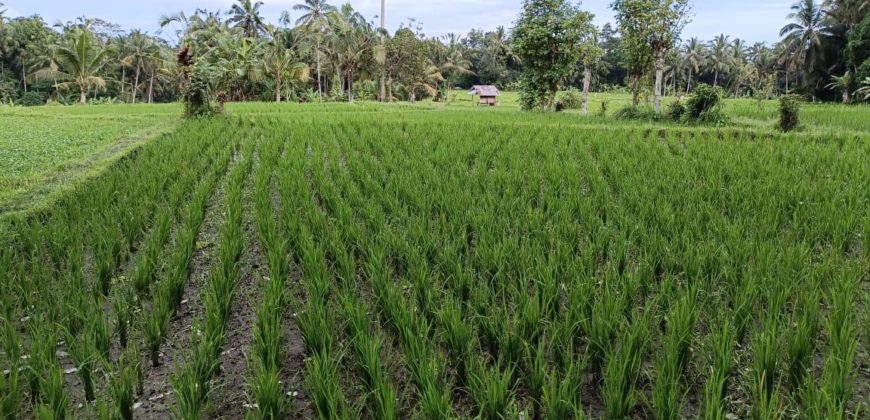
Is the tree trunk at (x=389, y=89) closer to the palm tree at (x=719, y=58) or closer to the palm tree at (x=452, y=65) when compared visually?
the palm tree at (x=452, y=65)

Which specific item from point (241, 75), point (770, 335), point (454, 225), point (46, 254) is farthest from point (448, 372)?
point (241, 75)

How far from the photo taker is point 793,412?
202cm

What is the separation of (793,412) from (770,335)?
288 mm

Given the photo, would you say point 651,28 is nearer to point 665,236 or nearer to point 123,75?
point 665,236

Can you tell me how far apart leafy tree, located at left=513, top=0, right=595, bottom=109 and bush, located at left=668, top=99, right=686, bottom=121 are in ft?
16.6

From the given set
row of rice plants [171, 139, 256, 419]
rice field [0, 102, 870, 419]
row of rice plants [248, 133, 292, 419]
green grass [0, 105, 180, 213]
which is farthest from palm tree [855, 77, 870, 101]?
row of rice plants [171, 139, 256, 419]

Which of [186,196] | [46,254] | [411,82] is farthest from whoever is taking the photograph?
[411,82]

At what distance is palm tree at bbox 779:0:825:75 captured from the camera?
2709cm

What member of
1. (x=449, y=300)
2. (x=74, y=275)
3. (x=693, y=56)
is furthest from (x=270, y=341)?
(x=693, y=56)

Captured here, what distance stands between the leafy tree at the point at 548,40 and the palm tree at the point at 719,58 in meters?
37.1

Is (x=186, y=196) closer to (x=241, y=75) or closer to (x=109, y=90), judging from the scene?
(x=241, y=75)

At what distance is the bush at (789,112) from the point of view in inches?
404

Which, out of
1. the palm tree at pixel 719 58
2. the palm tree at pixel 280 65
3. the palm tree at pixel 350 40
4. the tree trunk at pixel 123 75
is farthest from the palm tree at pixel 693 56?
the tree trunk at pixel 123 75

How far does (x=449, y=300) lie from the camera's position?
2455mm
